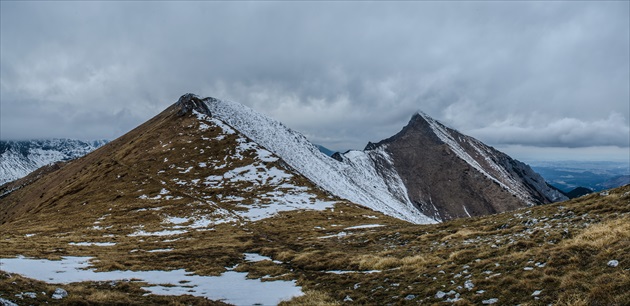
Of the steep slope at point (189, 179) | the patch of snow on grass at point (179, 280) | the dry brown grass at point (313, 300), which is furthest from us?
the steep slope at point (189, 179)

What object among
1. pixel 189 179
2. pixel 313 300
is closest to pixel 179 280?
pixel 313 300

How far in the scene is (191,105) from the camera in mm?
151250

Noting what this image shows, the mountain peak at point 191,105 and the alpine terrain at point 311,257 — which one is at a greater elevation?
the mountain peak at point 191,105

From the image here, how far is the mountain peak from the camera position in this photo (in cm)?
14688

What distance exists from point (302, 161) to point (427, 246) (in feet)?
368

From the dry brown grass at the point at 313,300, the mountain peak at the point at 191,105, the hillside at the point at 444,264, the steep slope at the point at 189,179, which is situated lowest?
the dry brown grass at the point at 313,300

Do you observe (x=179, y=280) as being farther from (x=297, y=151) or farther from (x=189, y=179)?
(x=297, y=151)

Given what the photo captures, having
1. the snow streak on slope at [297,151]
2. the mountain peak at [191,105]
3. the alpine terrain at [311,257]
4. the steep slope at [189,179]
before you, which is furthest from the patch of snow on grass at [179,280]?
the mountain peak at [191,105]

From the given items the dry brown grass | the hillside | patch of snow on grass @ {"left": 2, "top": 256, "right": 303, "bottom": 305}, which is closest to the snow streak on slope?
the hillside

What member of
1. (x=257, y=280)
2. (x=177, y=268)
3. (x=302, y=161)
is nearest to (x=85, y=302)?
(x=257, y=280)

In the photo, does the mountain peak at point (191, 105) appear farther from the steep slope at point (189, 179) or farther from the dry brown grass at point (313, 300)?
the dry brown grass at point (313, 300)

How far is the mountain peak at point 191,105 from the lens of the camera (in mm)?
146875

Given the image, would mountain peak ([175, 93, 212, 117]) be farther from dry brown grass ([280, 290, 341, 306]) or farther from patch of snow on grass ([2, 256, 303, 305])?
dry brown grass ([280, 290, 341, 306])

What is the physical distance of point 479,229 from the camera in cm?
2705
